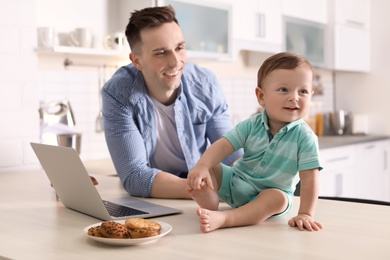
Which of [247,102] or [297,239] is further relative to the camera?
[247,102]

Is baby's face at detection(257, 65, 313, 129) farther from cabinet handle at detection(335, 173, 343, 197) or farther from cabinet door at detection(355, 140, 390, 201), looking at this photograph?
cabinet door at detection(355, 140, 390, 201)

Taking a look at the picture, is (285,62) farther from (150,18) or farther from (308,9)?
(308,9)

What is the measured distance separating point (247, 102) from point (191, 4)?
1.13 metres

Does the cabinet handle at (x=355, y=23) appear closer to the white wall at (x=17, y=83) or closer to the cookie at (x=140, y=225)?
the white wall at (x=17, y=83)

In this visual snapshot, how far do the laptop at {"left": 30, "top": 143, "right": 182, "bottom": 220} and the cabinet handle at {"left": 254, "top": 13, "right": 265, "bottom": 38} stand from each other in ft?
8.10

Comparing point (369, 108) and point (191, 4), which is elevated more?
point (191, 4)

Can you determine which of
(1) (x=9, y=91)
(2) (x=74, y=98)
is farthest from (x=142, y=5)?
(1) (x=9, y=91)

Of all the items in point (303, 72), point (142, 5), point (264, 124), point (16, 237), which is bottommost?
point (16, 237)

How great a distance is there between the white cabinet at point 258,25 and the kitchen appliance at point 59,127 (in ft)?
4.62

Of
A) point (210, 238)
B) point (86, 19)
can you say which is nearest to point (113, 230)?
point (210, 238)

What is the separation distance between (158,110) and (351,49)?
3.18 meters

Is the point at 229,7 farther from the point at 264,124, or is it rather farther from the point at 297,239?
the point at 297,239

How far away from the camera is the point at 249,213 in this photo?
1.44 m

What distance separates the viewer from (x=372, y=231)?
137 centimetres
